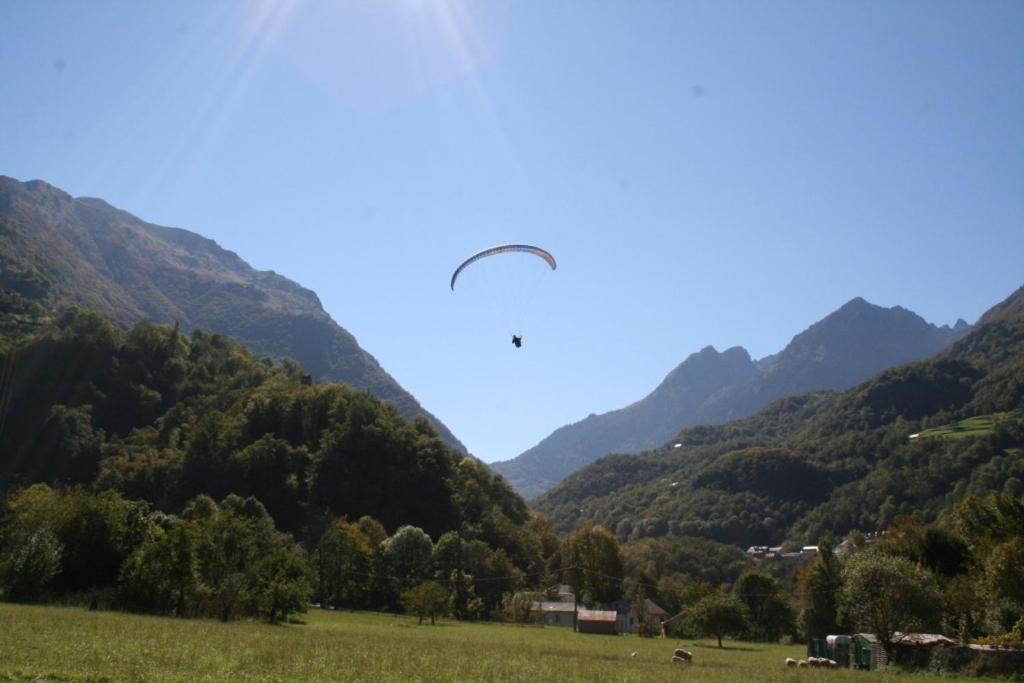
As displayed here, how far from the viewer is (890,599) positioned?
137ft

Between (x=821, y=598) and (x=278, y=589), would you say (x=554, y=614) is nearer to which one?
(x=821, y=598)

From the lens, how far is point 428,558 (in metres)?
90.0

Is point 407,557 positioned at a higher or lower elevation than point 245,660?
higher

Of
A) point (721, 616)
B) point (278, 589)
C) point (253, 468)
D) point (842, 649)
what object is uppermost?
point (253, 468)

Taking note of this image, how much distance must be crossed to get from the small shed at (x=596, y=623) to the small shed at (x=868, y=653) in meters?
42.1

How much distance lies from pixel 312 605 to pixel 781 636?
54313 millimetres

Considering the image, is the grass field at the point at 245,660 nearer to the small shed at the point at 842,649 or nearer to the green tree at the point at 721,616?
the small shed at the point at 842,649

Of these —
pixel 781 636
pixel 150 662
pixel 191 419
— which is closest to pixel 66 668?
pixel 150 662

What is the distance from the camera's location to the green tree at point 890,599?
41.6 metres

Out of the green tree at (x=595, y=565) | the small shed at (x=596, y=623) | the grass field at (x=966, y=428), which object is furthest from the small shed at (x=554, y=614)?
the grass field at (x=966, y=428)

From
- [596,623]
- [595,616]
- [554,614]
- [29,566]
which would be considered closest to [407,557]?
[554,614]

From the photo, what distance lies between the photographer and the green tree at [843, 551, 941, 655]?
136 ft

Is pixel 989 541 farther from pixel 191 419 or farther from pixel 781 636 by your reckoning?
pixel 191 419

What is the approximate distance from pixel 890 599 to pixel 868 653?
10.1 feet
